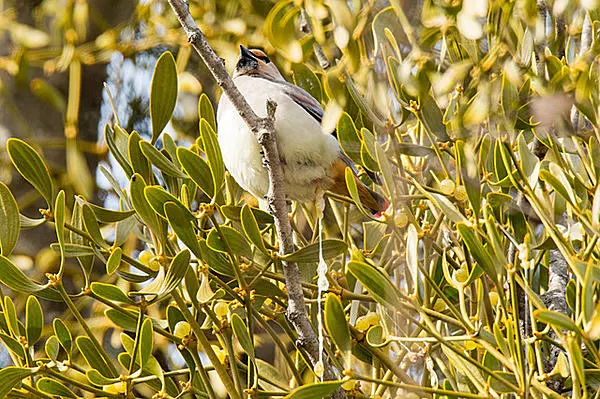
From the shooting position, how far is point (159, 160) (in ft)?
3.79

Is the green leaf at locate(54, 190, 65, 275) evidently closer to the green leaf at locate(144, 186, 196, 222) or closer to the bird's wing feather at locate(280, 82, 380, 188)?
the green leaf at locate(144, 186, 196, 222)

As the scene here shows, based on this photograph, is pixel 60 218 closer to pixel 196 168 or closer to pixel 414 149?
pixel 196 168

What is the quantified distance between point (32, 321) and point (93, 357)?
0.34ft

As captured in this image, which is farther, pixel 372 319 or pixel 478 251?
pixel 372 319

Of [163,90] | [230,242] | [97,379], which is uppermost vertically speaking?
[163,90]

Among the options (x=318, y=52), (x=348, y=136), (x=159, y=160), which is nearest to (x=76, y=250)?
(x=159, y=160)

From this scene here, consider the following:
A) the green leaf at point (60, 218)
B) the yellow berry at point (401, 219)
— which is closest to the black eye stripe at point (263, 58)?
the yellow berry at point (401, 219)

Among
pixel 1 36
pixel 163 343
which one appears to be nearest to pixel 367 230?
pixel 163 343

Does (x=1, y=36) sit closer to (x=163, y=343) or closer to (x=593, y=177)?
(x=163, y=343)

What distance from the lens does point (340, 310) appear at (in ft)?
3.05

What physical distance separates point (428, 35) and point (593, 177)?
30cm

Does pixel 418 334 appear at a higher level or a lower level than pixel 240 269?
lower

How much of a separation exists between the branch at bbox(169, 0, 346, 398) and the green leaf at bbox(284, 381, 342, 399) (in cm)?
16

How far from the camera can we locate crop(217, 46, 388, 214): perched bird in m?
1.52
